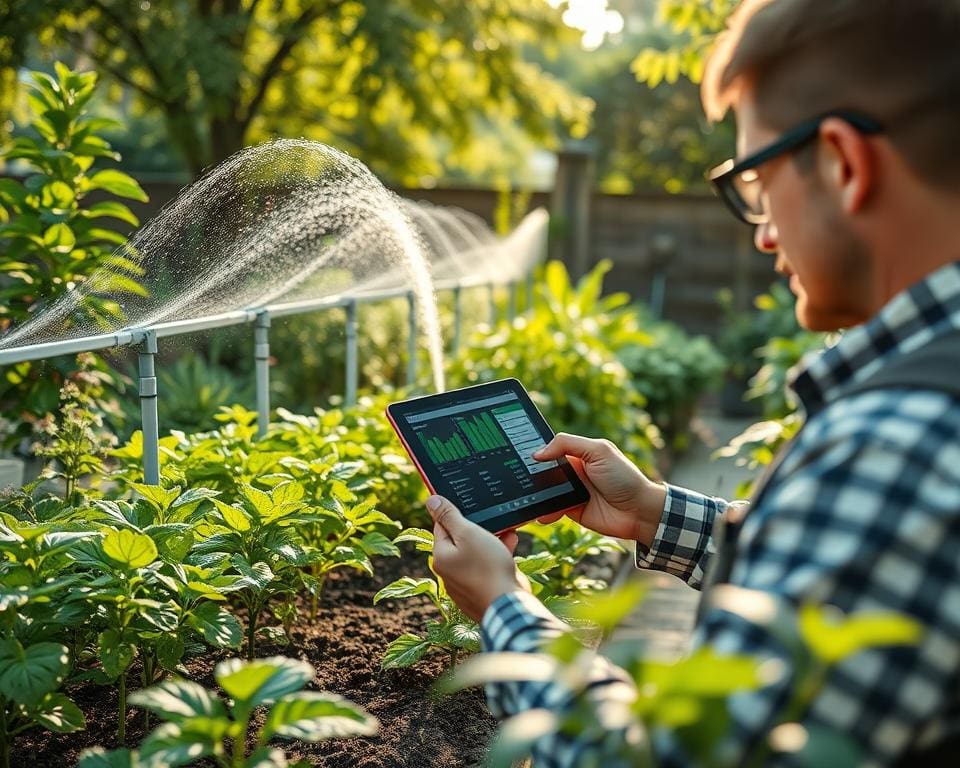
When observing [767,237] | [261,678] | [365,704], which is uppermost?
[767,237]

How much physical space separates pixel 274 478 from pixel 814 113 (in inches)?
68.0

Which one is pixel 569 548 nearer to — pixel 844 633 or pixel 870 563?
pixel 870 563

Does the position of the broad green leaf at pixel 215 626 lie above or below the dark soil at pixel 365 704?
above

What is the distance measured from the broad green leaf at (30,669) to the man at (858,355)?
0.80m

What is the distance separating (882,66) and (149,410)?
1946 millimetres

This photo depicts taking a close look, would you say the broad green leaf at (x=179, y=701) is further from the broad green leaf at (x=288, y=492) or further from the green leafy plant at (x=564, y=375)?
the green leafy plant at (x=564, y=375)

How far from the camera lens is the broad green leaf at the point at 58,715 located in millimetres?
1691

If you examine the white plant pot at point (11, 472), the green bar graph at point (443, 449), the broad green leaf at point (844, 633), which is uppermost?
the broad green leaf at point (844, 633)

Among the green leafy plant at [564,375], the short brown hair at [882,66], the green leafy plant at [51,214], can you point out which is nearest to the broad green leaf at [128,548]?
the short brown hair at [882,66]

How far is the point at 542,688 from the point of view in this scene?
1.05 metres

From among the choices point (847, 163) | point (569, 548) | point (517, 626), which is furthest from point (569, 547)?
point (847, 163)

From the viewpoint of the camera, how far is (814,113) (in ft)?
3.45

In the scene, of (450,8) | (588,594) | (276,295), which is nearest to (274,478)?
(588,594)

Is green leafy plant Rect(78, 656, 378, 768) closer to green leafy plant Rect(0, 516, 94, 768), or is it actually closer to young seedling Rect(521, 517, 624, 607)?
green leafy plant Rect(0, 516, 94, 768)
